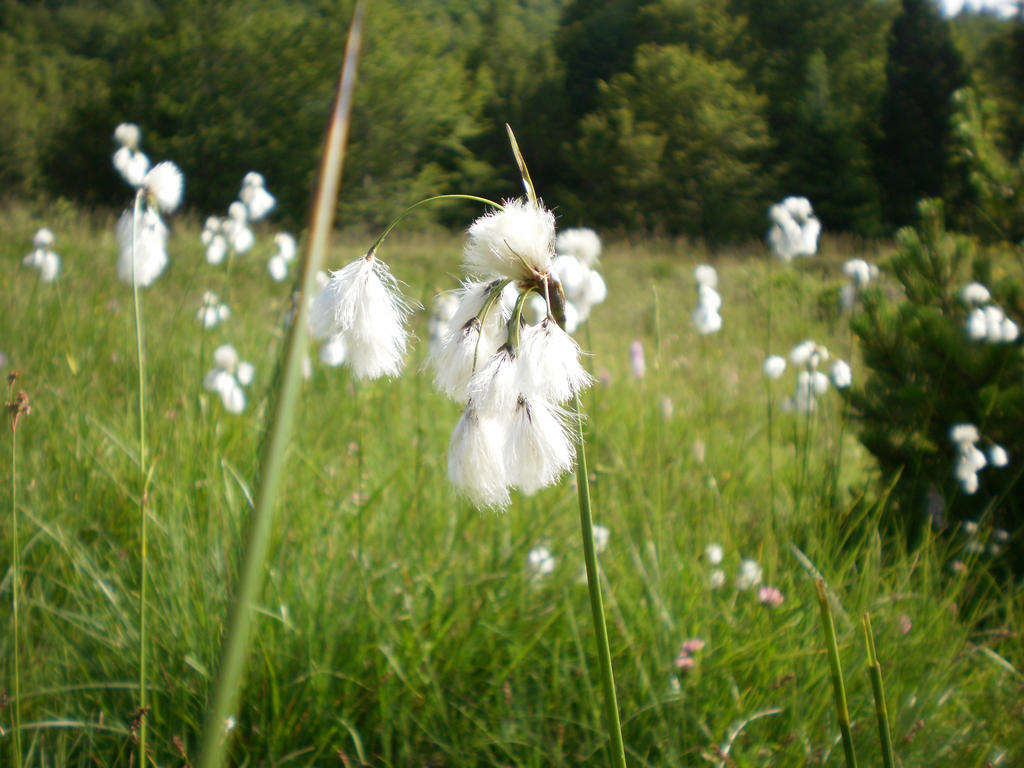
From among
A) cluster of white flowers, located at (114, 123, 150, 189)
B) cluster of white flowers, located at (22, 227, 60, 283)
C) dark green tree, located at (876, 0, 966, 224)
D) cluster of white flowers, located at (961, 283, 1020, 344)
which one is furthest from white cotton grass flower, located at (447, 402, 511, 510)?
dark green tree, located at (876, 0, 966, 224)

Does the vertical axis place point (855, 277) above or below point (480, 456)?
below

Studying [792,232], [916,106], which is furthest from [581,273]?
[916,106]

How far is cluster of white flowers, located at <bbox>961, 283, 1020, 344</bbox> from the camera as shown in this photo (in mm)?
2166

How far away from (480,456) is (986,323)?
2186mm

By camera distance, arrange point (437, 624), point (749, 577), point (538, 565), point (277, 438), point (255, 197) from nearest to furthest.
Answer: point (277, 438) → point (437, 624) → point (538, 565) → point (749, 577) → point (255, 197)

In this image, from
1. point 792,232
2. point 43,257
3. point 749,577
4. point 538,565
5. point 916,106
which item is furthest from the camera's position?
point 916,106

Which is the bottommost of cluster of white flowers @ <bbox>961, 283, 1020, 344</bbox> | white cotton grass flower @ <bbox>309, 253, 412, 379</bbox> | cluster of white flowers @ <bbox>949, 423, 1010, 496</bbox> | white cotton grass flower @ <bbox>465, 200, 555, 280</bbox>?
cluster of white flowers @ <bbox>949, 423, 1010, 496</bbox>

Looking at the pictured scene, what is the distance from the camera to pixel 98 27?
24.4 meters

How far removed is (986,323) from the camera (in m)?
2.19

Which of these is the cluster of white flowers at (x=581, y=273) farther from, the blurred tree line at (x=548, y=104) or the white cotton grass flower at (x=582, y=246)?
the blurred tree line at (x=548, y=104)

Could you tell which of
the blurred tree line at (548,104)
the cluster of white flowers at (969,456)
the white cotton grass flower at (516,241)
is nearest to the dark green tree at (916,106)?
the blurred tree line at (548,104)

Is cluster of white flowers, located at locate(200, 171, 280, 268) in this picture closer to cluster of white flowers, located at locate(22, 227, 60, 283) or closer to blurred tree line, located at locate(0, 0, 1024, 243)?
cluster of white flowers, located at locate(22, 227, 60, 283)

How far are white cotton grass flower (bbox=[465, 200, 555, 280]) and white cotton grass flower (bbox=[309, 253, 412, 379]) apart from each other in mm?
119

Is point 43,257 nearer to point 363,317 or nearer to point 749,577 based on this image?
point 363,317
